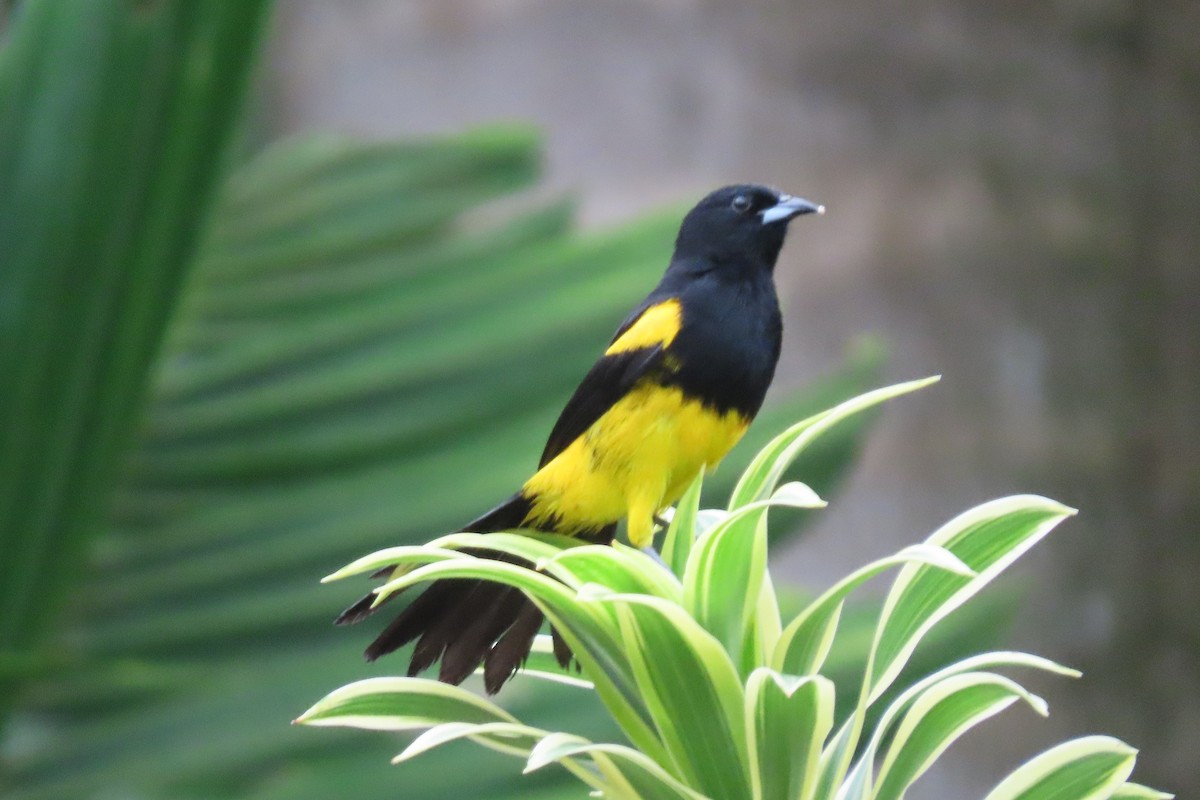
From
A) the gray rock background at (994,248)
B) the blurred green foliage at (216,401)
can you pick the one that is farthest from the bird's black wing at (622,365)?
the gray rock background at (994,248)

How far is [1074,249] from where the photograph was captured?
272 centimetres

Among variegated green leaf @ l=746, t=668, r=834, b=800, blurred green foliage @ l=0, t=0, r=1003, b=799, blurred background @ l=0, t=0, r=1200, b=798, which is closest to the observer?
variegated green leaf @ l=746, t=668, r=834, b=800

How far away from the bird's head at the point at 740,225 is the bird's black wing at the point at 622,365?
4cm

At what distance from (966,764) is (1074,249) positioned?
1.13m

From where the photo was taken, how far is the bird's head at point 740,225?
76 cm

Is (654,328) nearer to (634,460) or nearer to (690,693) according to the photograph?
(634,460)

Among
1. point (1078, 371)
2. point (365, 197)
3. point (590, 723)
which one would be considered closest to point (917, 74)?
point (1078, 371)

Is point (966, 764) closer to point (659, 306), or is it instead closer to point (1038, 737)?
point (1038, 737)

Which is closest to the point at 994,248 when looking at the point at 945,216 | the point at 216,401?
the point at 945,216

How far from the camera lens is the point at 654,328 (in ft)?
2.48

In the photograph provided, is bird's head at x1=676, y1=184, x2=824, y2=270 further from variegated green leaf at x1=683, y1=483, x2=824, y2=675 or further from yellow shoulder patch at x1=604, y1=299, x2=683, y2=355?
variegated green leaf at x1=683, y1=483, x2=824, y2=675

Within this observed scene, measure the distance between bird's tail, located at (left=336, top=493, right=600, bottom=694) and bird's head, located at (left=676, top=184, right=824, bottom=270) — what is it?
0.19 metres

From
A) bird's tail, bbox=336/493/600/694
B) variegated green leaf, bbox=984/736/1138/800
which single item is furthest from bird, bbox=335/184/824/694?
variegated green leaf, bbox=984/736/1138/800

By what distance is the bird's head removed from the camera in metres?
0.76
